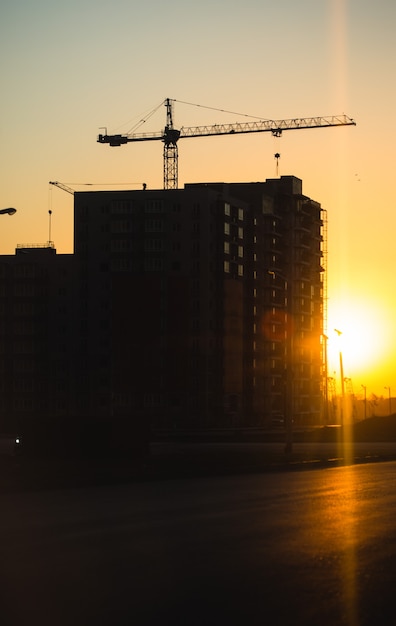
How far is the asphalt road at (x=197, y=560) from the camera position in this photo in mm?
11312

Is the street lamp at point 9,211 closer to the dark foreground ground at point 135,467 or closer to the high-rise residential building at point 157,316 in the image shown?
the dark foreground ground at point 135,467

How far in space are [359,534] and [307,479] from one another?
17.0 m

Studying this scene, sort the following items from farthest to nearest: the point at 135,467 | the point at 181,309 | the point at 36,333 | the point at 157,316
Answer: the point at 36,333
the point at 181,309
the point at 157,316
the point at 135,467

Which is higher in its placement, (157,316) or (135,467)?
(157,316)

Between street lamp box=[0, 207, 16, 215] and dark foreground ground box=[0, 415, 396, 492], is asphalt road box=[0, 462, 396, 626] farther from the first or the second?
street lamp box=[0, 207, 16, 215]

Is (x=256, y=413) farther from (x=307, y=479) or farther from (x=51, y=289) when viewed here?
(x=307, y=479)

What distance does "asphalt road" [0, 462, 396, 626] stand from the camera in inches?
445

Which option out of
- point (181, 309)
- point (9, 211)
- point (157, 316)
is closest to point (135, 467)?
point (9, 211)

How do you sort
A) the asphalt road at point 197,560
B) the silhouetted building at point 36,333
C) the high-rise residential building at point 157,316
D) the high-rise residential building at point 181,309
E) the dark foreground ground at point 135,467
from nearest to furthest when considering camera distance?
1. the asphalt road at point 197,560
2. the dark foreground ground at point 135,467
3. the high-rise residential building at point 181,309
4. the high-rise residential building at point 157,316
5. the silhouetted building at point 36,333

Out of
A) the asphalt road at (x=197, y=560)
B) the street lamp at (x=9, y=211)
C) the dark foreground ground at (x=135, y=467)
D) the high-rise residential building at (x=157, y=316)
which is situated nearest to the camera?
the asphalt road at (x=197, y=560)

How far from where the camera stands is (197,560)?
1521 cm

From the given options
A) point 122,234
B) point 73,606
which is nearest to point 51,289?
point 122,234

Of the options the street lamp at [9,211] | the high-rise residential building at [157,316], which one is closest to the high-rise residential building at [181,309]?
the high-rise residential building at [157,316]

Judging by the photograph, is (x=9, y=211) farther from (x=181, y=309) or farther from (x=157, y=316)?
(x=181, y=309)
